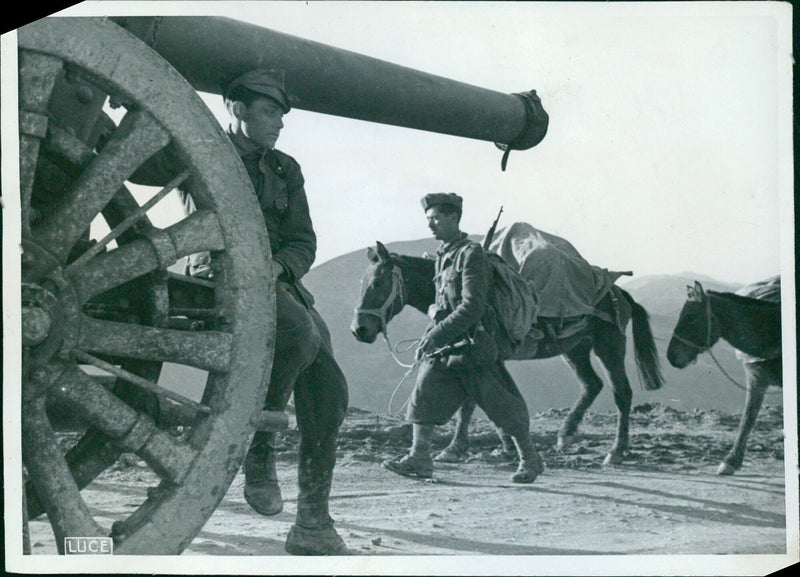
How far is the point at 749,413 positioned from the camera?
548 cm

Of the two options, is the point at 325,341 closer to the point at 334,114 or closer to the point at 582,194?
the point at 334,114

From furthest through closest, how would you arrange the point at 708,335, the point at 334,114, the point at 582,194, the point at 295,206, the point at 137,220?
the point at 708,335, the point at 582,194, the point at 334,114, the point at 295,206, the point at 137,220

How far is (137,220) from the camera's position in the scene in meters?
3.43

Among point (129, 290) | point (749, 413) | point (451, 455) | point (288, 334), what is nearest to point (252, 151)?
point (288, 334)

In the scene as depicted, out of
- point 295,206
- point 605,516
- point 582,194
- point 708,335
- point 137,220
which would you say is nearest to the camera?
point 137,220

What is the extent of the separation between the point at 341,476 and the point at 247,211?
83.7 inches

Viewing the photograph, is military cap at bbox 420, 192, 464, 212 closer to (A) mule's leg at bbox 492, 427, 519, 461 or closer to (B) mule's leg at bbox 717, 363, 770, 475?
(A) mule's leg at bbox 492, 427, 519, 461

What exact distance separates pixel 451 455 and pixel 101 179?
3309mm

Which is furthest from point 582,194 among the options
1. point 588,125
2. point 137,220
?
point 137,220

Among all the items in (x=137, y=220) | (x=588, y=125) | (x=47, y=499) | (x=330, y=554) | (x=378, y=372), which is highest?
(x=588, y=125)

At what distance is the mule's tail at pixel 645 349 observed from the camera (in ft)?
21.2

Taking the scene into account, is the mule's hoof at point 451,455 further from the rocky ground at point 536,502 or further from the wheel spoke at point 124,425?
the wheel spoke at point 124,425

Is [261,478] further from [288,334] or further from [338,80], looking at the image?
[338,80]

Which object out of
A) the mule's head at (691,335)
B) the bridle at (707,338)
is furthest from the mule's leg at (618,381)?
the bridle at (707,338)
